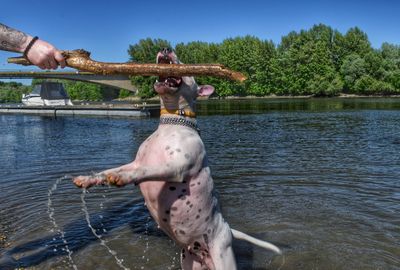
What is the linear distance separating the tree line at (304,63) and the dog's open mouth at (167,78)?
92.9 metres

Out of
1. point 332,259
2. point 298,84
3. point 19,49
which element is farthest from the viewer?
point 298,84

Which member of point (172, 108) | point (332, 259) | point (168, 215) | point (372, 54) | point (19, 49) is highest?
point (372, 54)

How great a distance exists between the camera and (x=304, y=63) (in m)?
123

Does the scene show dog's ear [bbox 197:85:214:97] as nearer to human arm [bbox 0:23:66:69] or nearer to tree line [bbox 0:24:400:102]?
human arm [bbox 0:23:66:69]

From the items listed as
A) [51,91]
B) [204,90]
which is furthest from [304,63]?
[204,90]

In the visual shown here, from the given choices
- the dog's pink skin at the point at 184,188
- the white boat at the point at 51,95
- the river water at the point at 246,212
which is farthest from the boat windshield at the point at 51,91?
the dog's pink skin at the point at 184,188

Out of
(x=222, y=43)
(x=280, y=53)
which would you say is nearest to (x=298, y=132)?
(x=280, y=53)

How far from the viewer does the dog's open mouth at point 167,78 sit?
5.32 m

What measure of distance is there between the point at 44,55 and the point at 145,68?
113 cm

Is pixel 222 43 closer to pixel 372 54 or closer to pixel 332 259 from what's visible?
pixel 372 54

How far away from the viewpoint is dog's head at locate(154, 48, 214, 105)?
17.5 ft

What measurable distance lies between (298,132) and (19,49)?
2556cm

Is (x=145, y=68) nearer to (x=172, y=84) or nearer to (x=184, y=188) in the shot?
(x=172, y=84)

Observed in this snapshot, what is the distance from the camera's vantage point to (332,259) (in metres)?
7.82
